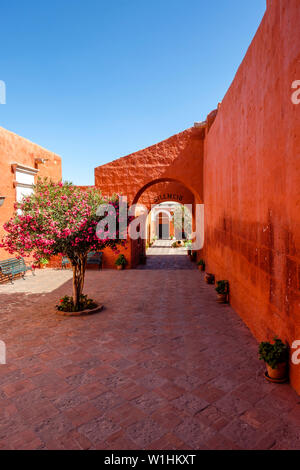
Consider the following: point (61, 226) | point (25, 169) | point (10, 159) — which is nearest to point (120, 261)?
point (25, 169)

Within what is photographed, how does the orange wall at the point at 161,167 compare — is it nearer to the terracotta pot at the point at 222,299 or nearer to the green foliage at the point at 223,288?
the green foliage at the point at 223,288

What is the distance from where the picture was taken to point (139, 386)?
3982mm

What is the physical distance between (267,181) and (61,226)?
4.34m

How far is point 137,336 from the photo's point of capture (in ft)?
18.9

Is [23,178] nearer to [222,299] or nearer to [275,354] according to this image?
[222,299]

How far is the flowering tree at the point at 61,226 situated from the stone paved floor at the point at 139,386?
161 centimetres

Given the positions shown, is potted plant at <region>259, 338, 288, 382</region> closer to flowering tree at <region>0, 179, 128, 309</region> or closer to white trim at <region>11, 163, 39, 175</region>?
Answer: flowering tree at <region>0, 179, 128, 309</region>

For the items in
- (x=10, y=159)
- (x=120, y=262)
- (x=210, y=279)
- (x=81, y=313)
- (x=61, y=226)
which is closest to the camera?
(x=61, y=226)

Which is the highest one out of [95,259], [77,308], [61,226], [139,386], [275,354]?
[61,226]

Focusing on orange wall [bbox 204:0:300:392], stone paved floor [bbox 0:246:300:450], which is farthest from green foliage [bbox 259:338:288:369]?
stone paved floor [bbox 0:246:300:450]

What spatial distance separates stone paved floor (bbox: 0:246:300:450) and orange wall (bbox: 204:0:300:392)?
707 millimetres

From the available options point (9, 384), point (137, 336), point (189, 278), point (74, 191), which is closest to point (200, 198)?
point (189, 278)

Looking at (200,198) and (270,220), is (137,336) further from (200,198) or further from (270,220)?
(200,198)

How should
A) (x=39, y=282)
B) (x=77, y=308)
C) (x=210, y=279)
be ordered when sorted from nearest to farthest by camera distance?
(x=77, y=308)
(x=210, y=279)
(x=39, y=282)
